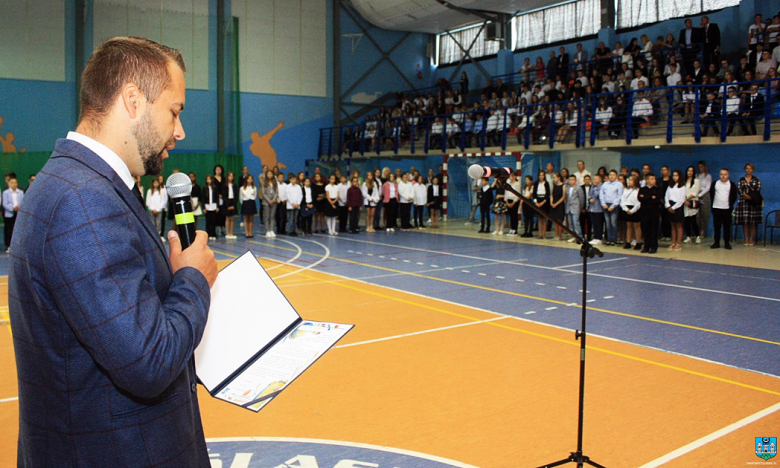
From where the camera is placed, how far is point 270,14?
85.8 ft

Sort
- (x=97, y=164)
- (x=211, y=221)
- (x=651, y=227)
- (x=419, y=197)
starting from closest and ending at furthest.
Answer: (x=97, y=164) → (x=651, y=227) → (x=211, y=221) → (x=419, y=197)

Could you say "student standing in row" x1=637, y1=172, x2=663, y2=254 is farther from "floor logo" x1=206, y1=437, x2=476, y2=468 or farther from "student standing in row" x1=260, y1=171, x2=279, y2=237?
"floor logo" x1=206, y1=437, x2=476, y2=468

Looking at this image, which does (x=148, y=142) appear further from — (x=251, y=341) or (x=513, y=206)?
(x=513, y=206)

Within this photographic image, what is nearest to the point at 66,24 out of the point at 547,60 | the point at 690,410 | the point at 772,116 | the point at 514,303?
the point at 547,60

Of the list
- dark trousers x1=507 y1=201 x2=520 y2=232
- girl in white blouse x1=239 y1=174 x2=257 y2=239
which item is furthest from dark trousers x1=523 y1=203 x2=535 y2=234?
girl in white blouse x1=239 y1=174 x2=257 y2=239

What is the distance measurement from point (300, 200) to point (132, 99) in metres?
16.3

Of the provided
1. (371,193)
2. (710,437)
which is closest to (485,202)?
(371,193)

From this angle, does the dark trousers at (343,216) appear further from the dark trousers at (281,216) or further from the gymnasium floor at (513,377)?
the gymnasium floor at (513,377)

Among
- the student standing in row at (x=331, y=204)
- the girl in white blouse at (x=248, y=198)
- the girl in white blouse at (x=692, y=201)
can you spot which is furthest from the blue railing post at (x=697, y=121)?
the girl in white blouse at (x=248, y=198)

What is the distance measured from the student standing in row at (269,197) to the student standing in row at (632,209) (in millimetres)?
9130

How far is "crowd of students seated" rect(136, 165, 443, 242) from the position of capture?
1656 centimetres

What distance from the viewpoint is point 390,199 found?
64.6 feet

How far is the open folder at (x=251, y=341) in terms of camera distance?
1958mm

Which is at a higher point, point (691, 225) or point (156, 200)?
point (156, 200)
